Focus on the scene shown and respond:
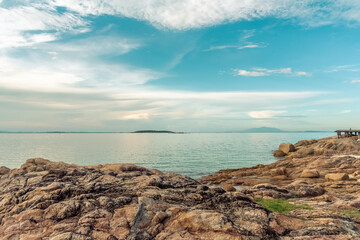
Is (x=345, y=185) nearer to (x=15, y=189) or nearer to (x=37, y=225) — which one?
(x=37, y=225)

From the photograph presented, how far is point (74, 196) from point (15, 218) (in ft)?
8.78

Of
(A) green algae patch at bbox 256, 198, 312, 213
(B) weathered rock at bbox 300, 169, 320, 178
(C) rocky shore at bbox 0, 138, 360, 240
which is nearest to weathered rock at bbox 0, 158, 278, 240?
(C) rocky shore at bbox 0, 138, 360, 240

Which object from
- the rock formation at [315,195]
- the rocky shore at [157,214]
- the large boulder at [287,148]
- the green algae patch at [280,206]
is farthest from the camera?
the large boulder at [287,148]

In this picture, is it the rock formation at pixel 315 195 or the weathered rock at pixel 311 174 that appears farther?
the weathered rock at pixel 311 174

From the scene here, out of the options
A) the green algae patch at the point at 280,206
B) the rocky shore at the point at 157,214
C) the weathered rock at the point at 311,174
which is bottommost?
the weathered rock at the point at 311,174

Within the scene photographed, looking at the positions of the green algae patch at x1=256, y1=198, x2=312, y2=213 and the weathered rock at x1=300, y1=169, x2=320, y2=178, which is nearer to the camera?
the green algae patch at x1=256, y1=198, x2=312, y2=213

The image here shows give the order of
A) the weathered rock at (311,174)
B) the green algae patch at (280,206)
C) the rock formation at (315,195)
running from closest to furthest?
the rock formation at (315,195) → the green algae patch at (280,206) → the weathered rock at (311,174)

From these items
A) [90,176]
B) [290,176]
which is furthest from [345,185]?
[90,176]

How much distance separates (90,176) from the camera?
16781 mm

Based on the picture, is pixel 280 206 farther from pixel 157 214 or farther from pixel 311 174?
pixel 311 174

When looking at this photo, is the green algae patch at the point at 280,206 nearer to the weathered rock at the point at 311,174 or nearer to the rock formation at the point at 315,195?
the rock formation at the point at 315,195

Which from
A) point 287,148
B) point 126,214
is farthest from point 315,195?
point 287,148

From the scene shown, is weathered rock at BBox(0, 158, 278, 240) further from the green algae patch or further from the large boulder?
the large boulder

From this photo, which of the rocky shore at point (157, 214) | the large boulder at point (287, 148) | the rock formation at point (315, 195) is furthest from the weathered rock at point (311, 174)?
the large boulder at point (287, 148)
